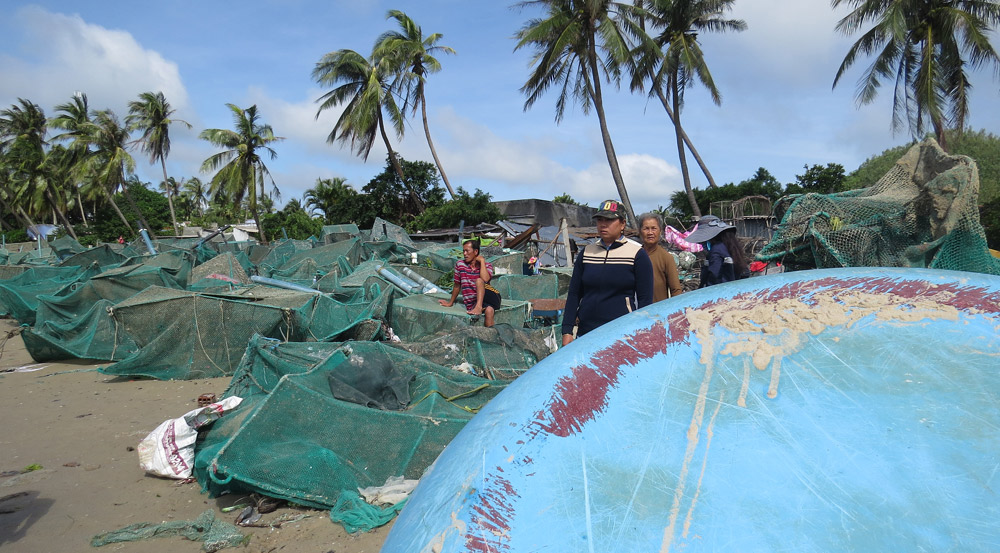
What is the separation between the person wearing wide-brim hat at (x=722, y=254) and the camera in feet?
16.2

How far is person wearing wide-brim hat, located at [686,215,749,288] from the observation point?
16.2ft

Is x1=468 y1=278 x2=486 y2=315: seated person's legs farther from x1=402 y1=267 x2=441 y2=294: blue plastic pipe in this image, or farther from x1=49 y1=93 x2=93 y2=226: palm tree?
x1=49 y1=93 x2=93 y2=226: palm tree

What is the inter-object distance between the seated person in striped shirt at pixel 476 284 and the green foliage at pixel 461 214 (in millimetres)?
17630

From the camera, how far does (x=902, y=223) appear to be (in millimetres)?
4836

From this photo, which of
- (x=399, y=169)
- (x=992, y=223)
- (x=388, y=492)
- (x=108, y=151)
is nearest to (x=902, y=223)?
(x=388, y=492)

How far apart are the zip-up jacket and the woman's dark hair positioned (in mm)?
1736

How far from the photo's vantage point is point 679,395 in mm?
1141

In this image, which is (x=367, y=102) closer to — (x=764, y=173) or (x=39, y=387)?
(x=39, y=387)

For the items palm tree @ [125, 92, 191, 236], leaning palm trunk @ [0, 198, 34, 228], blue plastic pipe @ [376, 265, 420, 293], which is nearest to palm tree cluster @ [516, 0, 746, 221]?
blue plastic pipe @ [376, 265, 420, 293]

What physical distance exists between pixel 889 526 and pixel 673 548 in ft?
1.14

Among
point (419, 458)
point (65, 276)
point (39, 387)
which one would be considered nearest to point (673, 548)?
point (419, 458)

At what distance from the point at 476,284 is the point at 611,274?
142 inches

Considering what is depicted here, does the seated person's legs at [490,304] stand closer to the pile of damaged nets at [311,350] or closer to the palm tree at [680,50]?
the pile of damaged nets at [311,350]

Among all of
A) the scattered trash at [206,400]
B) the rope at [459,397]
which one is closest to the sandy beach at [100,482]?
the scattered trash at [206,400]
